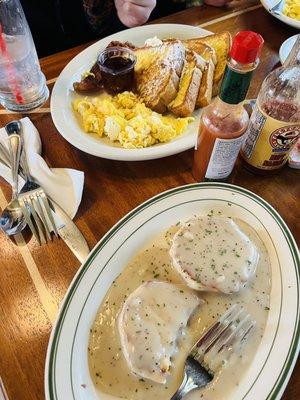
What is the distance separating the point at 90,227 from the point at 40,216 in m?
0.14

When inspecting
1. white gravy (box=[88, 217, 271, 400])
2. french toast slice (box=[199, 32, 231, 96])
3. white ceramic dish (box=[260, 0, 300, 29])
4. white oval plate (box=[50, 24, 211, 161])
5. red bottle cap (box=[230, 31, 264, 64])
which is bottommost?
white gravy (box=[88, 217, 271, 400])

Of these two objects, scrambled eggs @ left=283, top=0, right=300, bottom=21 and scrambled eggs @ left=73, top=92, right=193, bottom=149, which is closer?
scrambled eggs @ left=73, top=92, right=193, bottom=149

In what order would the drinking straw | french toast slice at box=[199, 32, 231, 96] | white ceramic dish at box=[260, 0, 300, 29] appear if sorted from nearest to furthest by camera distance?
the drinking straw → french toast slice at box=[199, 32, 231, 96] → white ceramic dish at box=[260, 0, 300, 29]

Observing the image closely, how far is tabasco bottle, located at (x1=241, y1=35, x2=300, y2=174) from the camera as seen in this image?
3.02 feet

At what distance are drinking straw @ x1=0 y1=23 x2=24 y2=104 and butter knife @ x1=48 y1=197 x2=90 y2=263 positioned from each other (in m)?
0.48

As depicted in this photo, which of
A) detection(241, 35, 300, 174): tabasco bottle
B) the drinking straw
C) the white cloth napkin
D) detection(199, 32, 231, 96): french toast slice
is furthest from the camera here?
detection(199, 32, 231, 96): french toast slice

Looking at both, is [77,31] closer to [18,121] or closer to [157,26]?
[157,26]

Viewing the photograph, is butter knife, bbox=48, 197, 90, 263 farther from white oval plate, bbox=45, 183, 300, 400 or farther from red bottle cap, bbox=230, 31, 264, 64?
red bottle cap, bbox=230, 31, 264, 64

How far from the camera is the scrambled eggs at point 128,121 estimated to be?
1.14 meters

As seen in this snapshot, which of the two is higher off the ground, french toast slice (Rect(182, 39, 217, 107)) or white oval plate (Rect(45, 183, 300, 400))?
french toast slice (Rect(182, 39, 217, 107))

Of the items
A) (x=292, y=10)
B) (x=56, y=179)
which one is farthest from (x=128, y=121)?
(x=292, y=10)

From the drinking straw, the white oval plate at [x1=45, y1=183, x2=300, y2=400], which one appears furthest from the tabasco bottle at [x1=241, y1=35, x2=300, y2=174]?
the drinking straw

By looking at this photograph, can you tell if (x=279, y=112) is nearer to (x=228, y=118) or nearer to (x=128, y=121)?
(x=228, y=118)

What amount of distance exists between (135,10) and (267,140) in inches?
36.9
